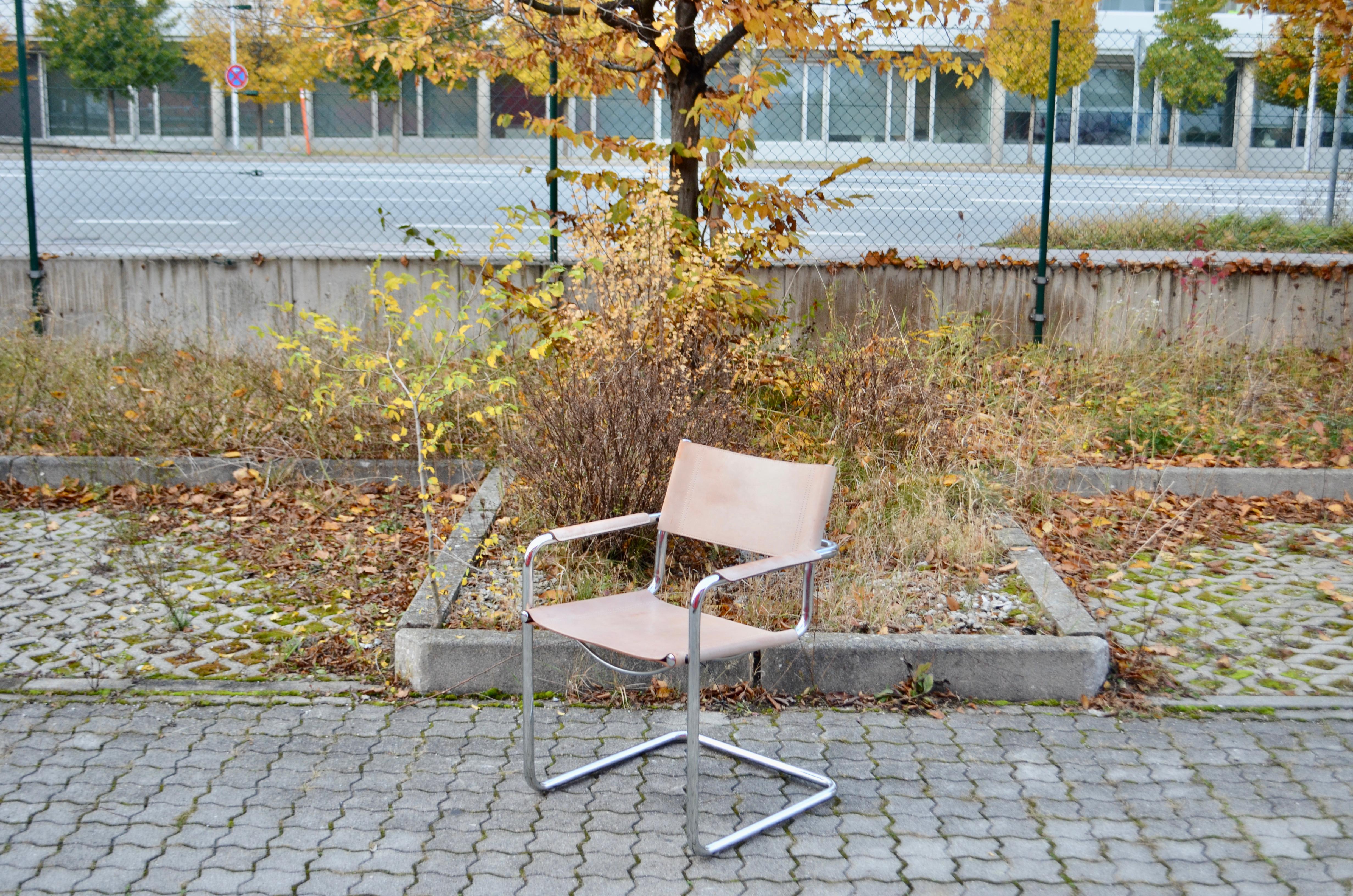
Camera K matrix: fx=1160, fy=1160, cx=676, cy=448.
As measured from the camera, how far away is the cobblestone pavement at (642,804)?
2.89m

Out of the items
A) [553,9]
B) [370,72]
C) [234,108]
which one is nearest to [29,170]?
[553,9]

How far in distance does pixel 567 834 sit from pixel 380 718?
0.95 m

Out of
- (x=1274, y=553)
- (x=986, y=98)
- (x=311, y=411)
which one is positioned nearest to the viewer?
(x=1274, y=553)

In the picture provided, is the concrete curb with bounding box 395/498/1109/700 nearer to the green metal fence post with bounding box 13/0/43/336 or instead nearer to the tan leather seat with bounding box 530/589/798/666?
the tan leather seat with bounding box 530/589/798/666

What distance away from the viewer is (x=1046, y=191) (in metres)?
8.14

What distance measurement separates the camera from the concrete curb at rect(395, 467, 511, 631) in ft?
13.6

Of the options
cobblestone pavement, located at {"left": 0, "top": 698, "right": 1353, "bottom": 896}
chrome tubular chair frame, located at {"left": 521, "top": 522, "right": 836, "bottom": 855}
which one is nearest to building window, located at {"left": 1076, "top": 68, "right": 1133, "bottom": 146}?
cobblestone pavement, located at {"left": 0, "top": 698, "right": 1353, "bottom": 896}

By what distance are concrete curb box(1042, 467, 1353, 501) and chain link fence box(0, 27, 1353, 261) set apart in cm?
260

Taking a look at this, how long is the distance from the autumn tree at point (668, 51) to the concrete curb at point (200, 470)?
193 centimetres

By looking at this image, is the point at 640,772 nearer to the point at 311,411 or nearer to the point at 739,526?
the point at 739,526

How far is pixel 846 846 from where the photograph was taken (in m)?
3.06

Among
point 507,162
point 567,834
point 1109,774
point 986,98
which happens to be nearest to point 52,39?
point 507,162

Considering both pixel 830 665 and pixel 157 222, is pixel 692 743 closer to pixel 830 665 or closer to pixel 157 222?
pixel 830 665

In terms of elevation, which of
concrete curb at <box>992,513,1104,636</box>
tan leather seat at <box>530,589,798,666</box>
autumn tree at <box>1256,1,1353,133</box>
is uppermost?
autumn tree at <box>1256,1,1353,133</box>
